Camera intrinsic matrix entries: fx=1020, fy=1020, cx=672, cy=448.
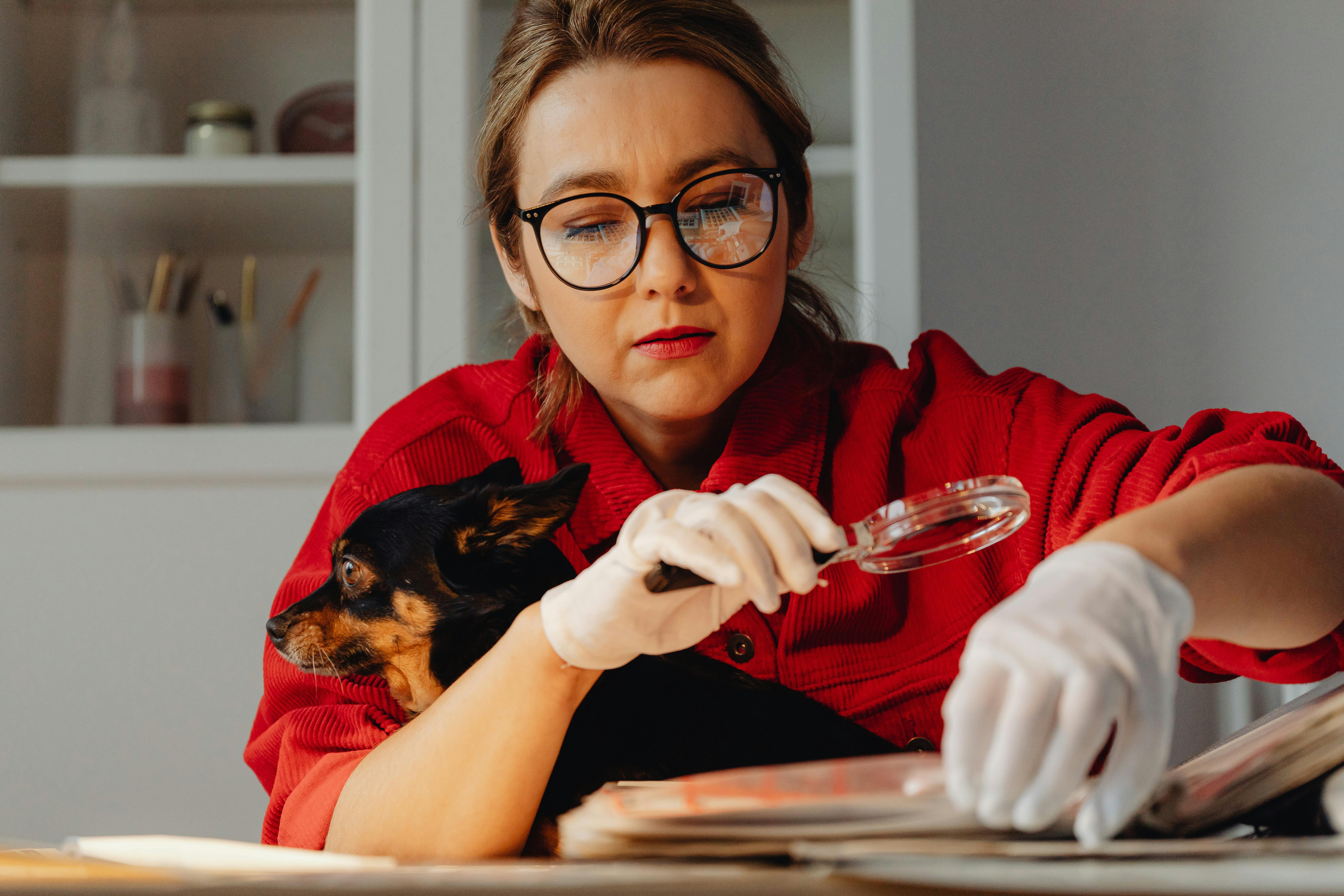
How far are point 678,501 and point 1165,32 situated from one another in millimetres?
1649

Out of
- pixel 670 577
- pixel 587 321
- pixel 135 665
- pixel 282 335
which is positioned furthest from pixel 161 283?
pixel 670 577

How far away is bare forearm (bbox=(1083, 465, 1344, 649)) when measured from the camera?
0.57 metres

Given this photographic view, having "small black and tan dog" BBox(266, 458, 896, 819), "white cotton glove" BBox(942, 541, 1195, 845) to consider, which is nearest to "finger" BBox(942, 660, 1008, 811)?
"white cotton glove" BBox(942, 541, 1195, 845)

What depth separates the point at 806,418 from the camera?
1088 mm

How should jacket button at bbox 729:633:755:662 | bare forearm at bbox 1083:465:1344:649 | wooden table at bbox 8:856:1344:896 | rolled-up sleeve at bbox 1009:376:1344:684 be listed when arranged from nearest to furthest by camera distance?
wooden table at bbox 8:856:1344:896 → bare forearm at bbox 1083:465:1344:649 → rolled-up sleeve at bbox 1009:376:1344:684 → jacket button at bbox 729:633:755:662

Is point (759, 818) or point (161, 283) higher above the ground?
point (161, 283)

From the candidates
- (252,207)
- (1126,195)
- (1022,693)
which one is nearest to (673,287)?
(1022,693)

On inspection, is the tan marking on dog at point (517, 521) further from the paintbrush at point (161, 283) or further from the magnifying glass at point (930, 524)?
the paintbrush at point (161, 283)

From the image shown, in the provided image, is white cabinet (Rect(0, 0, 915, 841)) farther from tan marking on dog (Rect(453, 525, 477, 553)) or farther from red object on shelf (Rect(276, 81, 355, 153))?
tan marking on dog (Rect(453, 525, 477, 553))

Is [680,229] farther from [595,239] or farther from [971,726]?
[971,726]

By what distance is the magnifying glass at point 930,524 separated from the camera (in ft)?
2.07

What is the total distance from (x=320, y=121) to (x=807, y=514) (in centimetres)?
138

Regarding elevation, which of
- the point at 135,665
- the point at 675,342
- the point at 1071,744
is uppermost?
the point at 675,342

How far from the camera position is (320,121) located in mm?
1682
